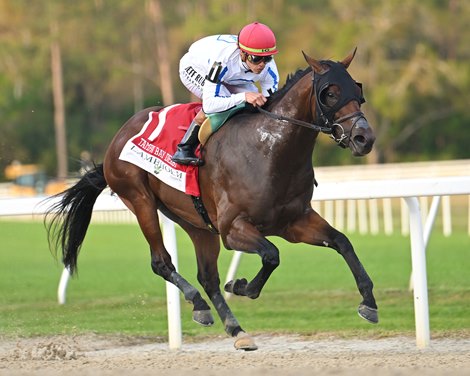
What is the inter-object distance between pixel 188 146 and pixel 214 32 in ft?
106

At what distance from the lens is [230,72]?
6.35 m

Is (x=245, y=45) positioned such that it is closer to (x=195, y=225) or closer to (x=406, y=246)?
(x=195, y=225)

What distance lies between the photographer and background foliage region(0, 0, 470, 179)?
34.8 meters

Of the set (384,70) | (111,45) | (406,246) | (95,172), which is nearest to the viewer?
(95,172)

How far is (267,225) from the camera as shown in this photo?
20.0 ft

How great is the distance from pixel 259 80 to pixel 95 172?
1.66 m

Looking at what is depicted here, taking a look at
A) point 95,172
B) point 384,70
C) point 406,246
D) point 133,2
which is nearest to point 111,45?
point 133,2

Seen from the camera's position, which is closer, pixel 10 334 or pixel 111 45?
pixel 10 334

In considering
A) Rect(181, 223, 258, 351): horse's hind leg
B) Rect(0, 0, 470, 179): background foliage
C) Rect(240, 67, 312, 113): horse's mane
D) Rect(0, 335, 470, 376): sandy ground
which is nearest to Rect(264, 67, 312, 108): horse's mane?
Rect(240, 67, 312, 113): horse's mane

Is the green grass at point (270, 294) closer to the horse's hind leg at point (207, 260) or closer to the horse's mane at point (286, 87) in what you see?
the horse's hind leg at point (207, 260)

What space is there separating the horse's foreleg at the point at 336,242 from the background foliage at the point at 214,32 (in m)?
26.6

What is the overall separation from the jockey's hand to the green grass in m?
1.85

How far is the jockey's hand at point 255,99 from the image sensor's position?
6.21 metres

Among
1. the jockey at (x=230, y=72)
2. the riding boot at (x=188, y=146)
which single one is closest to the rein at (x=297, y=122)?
the jockey at (x=230, y=72)
